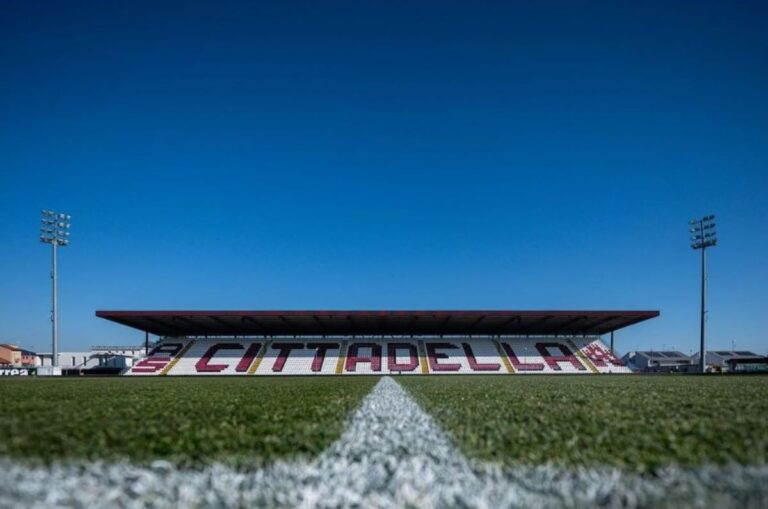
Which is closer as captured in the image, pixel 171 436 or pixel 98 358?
pixel 171 436

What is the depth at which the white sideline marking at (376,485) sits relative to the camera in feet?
5.00

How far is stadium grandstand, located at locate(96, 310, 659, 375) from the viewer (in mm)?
36969

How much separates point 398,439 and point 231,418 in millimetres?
1721

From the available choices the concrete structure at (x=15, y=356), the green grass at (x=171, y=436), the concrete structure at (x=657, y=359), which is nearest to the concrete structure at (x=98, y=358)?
the concrete structure at (x=15, y=356)

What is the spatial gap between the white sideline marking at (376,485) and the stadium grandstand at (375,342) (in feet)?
111

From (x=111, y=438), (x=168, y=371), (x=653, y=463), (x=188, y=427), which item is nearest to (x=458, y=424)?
(x=653, y=463)

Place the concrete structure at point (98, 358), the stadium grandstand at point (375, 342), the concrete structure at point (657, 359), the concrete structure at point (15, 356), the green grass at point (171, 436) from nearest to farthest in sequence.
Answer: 1. the green grass at point (171, 436)
2. the stadium grandstand at point (375, 342)
3. the concrete structure at point (98, 358)
4. the concrete structure at point (657, 359)
5. the concrete structure at point (15, 356)

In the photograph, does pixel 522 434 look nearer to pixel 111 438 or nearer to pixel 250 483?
pixel 250 483

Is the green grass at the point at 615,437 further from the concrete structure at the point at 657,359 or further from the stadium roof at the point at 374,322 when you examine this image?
the concrete structure at the point at 657,359

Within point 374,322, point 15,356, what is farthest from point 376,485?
point 15,356

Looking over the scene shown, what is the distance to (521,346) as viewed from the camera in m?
43.4

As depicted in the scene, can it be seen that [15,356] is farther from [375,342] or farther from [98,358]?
[375,342]

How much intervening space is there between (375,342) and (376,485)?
4297 centimetres

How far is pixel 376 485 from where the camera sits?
5.58ft
